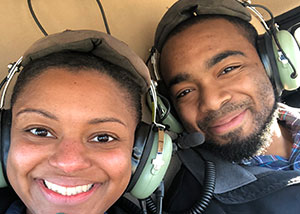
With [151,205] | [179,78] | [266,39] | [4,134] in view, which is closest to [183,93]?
[179,78]

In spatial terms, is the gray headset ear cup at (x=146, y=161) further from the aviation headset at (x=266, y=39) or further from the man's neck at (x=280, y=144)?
the man's neck at (x=280, y=144)

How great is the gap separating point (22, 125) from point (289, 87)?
1.29 m

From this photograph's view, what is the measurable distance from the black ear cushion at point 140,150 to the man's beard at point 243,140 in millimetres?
489

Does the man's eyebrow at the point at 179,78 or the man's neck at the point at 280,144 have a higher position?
the man's eyebrow at the point at 179,78

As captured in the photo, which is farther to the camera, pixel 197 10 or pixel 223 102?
pixel 197 10

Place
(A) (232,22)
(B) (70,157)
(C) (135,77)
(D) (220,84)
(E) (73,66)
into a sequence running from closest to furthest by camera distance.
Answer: (B) (70,157) < (E) (73,66) < (C) (135,77) < (D) (220,84) < (A) (232,22)

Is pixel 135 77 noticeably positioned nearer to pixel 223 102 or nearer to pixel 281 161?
pixel 223 102

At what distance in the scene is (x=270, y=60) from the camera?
1477mm

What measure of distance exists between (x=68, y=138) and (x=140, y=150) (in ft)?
0.93

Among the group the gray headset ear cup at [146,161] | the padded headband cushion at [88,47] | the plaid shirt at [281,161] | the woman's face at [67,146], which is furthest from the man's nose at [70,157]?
the plaid shirt at [281,161]

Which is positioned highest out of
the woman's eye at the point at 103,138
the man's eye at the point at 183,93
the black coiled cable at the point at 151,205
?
the woman's eye at the point at 103,138

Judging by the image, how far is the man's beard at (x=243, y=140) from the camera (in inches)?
59.0

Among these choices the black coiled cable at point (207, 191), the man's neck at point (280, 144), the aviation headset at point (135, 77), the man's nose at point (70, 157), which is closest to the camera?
the man's nose at point (70, 157)

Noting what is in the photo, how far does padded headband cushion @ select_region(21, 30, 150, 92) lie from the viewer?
1004 millimetres
